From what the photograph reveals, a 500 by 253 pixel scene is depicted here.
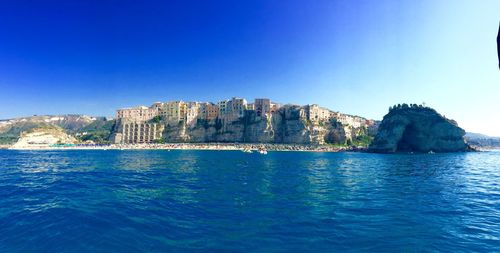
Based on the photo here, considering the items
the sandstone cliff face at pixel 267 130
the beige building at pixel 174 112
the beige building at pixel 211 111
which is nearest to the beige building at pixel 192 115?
the sandstone cliff face at pixel 267 130

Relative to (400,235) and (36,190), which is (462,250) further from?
(36,190)

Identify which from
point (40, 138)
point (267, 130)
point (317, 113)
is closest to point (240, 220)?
point (267, 130)

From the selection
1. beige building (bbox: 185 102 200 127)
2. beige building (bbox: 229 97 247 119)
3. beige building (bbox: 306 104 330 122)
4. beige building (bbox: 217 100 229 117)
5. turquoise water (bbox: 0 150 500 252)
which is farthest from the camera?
beige building (bbox: 185 102 200 127)

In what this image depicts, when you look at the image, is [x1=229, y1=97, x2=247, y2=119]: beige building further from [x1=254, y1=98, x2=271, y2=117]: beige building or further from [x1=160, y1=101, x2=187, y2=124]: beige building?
[x1=160, y1=101, x2=187, y2=124]: beige building

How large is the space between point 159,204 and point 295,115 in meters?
123

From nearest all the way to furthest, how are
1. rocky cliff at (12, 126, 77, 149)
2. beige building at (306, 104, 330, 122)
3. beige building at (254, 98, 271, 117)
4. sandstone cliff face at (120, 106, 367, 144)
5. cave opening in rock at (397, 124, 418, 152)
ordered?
1. cave opening in rock at (397, 124, 418, 152)
2. rocky cliff at (12, 126, 77, 149)
3. sandstone cliff face at (120, 106, 367, 144)
4. beige building at (254, 98, 271, 117)
5. beige building at (306, 104, 330, 122)

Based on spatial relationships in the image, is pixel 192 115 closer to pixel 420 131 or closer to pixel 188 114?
pixel 188 114

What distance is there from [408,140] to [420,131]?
634cm

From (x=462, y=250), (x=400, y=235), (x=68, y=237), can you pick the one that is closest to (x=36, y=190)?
(x=68, y=237)

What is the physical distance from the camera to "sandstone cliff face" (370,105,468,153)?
10181 centimetres

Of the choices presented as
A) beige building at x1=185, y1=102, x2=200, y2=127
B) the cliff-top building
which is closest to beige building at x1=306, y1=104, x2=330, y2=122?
the cliff-top building

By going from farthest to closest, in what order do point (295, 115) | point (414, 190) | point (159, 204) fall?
point (295, 115), point (414, 190), point (159, 204)

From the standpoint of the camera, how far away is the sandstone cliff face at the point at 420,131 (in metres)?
102

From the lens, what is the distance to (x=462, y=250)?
28.1ft
